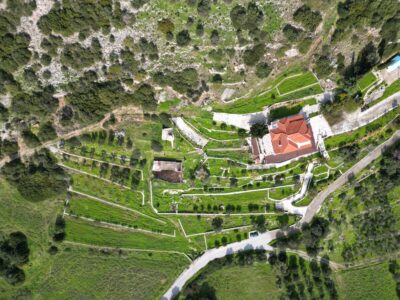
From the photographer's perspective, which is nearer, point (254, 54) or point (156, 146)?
point (254, 54)

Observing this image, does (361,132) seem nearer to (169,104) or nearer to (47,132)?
(169,104)

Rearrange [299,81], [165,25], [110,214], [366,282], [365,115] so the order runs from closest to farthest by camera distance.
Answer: [165,25]
[299,81]
[365,115]
[366,282]
[110,214]

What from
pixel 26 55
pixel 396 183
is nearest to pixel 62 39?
pixel 26 55

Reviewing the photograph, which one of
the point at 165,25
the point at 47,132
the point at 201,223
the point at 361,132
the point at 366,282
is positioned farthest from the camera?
the point at 201,223

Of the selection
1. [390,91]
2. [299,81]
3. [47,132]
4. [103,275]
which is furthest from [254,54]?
[103,275]

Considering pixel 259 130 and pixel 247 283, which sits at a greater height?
pixel 259 130

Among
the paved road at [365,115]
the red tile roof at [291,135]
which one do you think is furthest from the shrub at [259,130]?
the paved road at [365,115]

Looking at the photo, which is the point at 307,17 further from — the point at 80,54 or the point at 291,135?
the point at 80,54

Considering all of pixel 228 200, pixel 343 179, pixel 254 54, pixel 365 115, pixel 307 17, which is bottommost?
pixel 228 200

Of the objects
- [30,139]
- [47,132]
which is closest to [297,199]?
[47,132]

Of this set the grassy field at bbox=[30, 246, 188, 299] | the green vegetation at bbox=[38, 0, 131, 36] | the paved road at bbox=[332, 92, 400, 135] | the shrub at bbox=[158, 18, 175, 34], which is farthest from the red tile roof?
the green vegetation at bbox=[38, 0, 131, 36]
